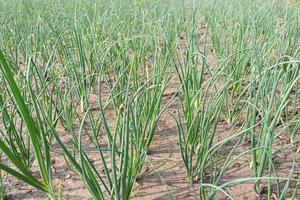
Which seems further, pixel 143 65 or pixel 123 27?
pixel 123 27

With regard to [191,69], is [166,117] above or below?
below

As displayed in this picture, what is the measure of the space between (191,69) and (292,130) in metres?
0.49

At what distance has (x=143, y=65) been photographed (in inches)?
80.3

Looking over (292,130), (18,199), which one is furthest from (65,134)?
(292,130)

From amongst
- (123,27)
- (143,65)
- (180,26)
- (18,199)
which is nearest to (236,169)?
(18,199)

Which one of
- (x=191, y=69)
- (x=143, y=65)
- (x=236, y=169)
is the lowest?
(x=236, y=169)

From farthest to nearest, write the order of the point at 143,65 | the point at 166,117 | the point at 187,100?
the point at 143,65 → the point at 166,117 → the point at 187,100

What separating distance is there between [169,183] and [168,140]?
325mm

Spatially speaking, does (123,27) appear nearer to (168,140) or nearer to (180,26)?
(180,26)

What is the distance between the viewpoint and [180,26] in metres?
2.62

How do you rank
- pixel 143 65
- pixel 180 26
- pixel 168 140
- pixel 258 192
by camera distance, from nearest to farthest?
pixel 258 192
pixel 168 140
pixel 143 65
pixel 180 26

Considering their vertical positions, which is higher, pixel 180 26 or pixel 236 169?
pixel 180 26

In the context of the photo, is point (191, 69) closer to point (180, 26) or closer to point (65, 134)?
point (65, 134)

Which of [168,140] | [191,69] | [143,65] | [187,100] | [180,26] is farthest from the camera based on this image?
[180,26]
